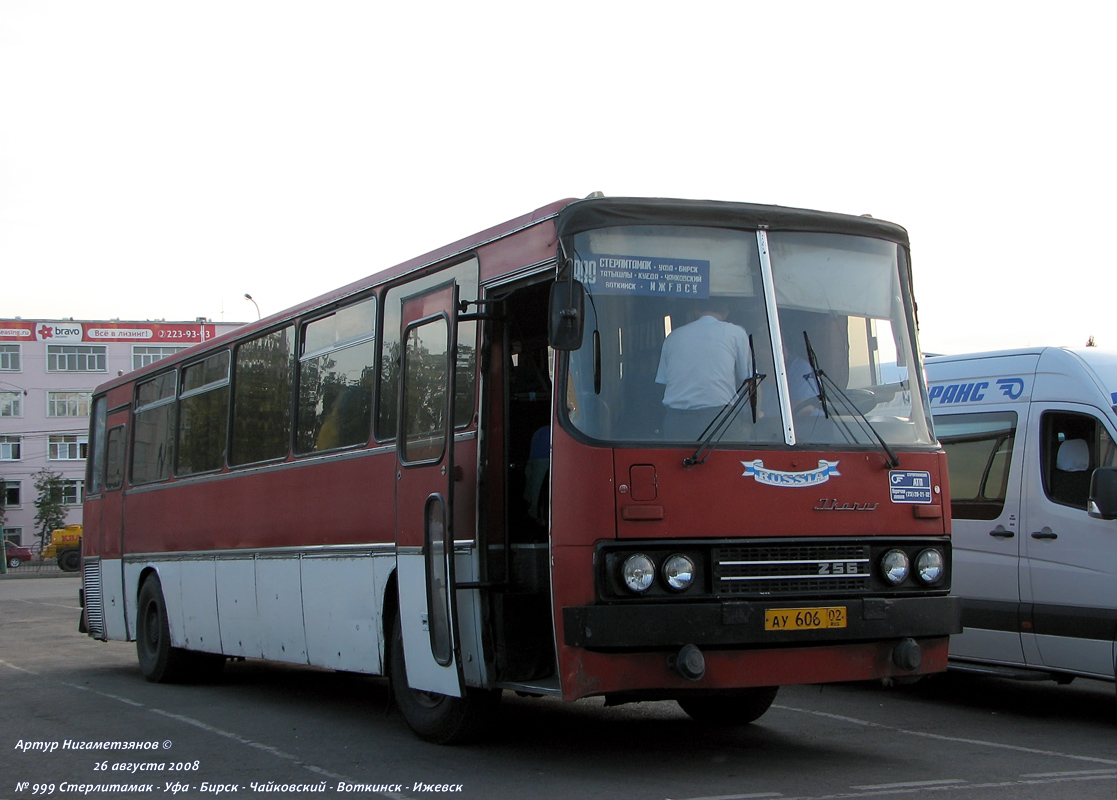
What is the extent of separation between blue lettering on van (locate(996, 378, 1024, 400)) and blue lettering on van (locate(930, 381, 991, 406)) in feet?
0.56

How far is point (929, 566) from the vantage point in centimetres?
725

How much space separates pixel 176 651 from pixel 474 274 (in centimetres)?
699

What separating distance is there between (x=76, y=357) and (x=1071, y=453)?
256ft

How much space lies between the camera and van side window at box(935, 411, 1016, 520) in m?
10.0

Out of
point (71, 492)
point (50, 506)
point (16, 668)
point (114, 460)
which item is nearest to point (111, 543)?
point (114, 460)

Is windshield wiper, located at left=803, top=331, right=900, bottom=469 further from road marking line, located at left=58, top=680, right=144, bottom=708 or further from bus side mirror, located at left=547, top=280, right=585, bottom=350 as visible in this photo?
road marking line, located at left=58, top=680, right=144, bottom=708

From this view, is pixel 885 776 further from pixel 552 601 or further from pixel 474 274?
pixel 474 274

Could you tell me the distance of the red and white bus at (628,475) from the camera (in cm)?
665

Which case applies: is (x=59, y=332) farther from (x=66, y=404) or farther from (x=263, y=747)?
(x=263, y=747)

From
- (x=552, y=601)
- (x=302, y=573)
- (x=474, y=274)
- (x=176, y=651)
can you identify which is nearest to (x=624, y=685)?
(x=552, y=601)

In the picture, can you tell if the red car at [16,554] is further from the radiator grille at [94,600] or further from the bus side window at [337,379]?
the bus side window at [337,379]

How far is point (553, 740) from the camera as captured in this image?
852 cm

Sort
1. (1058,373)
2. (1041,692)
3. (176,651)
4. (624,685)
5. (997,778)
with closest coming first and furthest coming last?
(624,685) → (997,778) → (1058,373) → (1041,692) → (176,651)

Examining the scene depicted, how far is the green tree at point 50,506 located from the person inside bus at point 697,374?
66.9 metres
